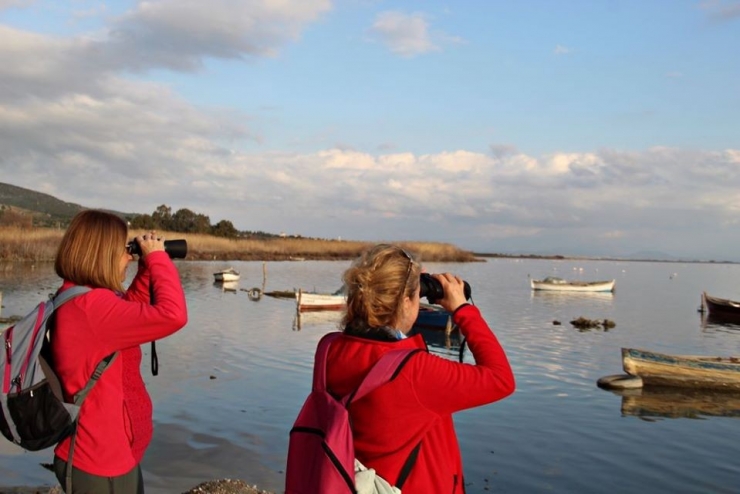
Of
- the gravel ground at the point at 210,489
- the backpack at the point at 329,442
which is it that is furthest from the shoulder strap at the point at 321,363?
the gravel ground at the point at 210,489

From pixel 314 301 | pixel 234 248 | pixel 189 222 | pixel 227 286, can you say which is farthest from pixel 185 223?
pixel 314 301

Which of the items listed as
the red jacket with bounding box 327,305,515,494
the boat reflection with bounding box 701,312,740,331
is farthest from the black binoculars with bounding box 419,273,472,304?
the boat reflection with bounding box 701,312,740,331

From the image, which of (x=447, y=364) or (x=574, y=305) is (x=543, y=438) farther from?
(x=574, y=305)

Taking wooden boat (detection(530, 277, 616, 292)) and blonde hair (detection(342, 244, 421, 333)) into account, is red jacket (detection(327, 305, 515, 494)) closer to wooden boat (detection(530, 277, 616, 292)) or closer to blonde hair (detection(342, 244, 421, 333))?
blonde hair (detection(342, 244, 421, 333))

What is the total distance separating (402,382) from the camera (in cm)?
216

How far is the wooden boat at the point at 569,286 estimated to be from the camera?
4912cm

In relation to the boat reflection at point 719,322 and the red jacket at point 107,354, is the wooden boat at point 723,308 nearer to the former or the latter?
the boat reflection at point 719,322

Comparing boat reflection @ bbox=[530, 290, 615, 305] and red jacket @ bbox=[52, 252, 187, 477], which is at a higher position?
red jacket @ bbox=[52, 252, 187, 477]

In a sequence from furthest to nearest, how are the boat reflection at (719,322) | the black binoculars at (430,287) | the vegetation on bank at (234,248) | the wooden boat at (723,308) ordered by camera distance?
the vegetation on bank at (234,248), the wooden boat at (723,308), the boat reflection at (719,322), the black binoculars at (430,287)

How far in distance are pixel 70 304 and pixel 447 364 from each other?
1.52 m

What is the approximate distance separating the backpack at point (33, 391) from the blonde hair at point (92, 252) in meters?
0.08

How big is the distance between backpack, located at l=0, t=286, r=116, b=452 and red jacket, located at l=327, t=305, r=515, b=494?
1.14m

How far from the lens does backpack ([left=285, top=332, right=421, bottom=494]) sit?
6.97ft

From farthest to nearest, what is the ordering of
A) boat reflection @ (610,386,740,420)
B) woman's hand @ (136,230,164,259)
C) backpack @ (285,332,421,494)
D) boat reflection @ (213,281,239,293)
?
1. boat reflection @ (213,281,239,293)
2. boat reflection @ (610,386,740,420)
3. woman's hand @ (136,230,164,259)
4. backpack @ (285,332,421,494)
